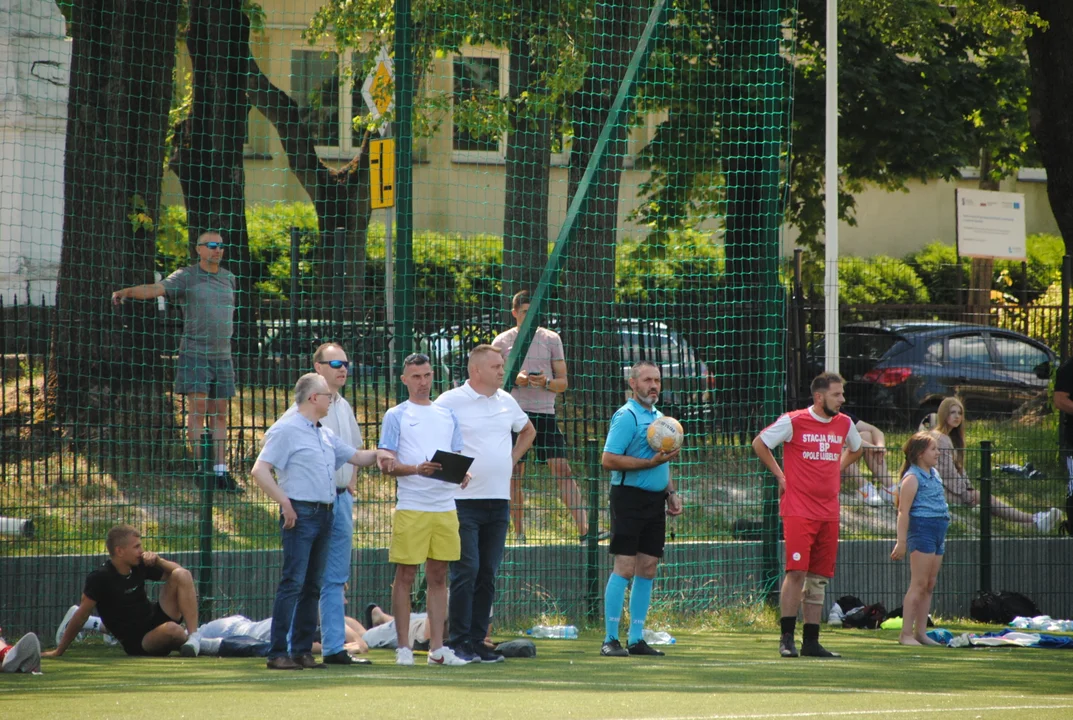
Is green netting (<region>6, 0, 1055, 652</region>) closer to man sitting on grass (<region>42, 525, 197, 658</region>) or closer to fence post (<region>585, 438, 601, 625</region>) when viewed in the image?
fence post (<region>585, 438, 601, 625</region>)

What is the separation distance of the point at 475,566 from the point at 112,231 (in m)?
5.38

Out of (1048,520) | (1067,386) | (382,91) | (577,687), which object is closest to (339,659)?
(577,687)

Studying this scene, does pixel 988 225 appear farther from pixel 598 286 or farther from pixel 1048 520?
pixel 598 286

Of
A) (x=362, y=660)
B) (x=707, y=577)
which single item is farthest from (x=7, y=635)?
→ (x=707, y=577)

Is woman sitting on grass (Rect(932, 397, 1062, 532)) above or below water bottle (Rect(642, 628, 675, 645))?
above

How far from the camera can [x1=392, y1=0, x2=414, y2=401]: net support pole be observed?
410 inches

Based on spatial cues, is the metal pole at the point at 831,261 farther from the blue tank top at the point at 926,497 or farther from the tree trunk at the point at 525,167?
the tree trunk at the point at 525,167

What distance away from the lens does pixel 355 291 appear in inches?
436

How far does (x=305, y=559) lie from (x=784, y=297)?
16.9 ft

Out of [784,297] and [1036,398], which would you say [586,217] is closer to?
[784,297]

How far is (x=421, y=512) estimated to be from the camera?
832 centimetres

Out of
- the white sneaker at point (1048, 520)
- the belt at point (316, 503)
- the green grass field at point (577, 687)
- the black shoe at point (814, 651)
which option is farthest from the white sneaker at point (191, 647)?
the white sneaker at point (1048, 520)

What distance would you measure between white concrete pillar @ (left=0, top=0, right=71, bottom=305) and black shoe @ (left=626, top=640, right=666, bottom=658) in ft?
20.1

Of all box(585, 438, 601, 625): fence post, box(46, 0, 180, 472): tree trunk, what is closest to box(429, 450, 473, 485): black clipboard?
box(585, 438, 601, 625): fence post
